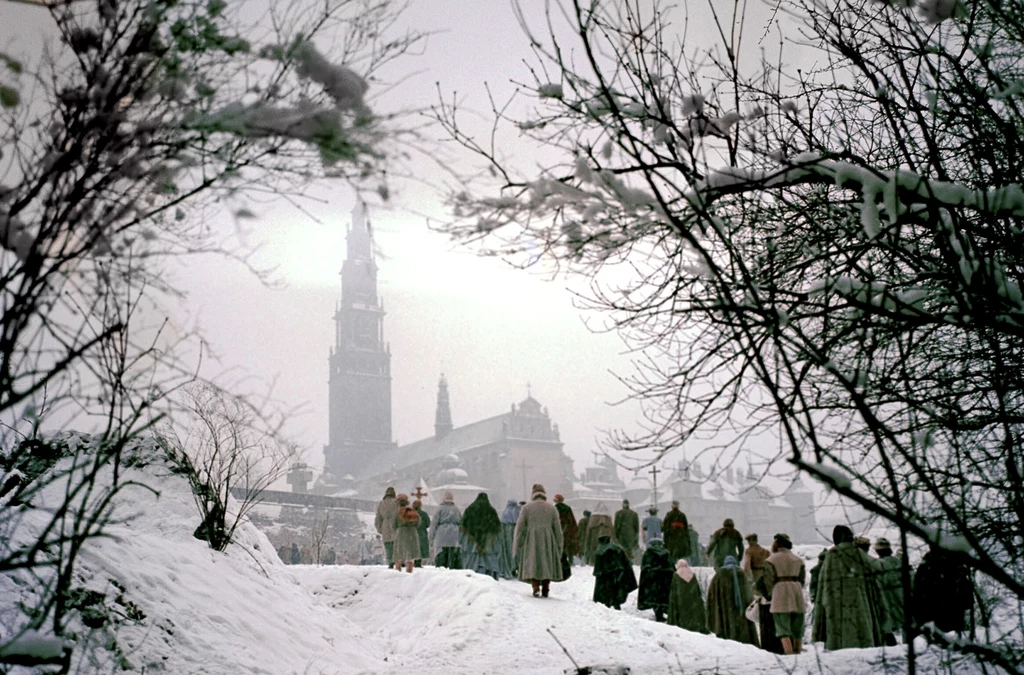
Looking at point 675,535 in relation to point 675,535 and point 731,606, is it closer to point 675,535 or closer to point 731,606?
point 675,535

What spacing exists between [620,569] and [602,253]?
27.7 feet

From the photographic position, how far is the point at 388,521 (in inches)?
545

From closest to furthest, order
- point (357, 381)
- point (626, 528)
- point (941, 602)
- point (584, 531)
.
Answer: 1. point (941, 602)
2. point (584, 531)
3. point (626, 528)
4. point (357, 381)

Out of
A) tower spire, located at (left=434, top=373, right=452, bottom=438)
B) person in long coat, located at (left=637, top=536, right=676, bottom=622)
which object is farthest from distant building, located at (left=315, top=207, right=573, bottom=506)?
person in long coat, located at (left=637, top=536, right=676, bottom=622)

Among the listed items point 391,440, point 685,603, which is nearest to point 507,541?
point 685,603

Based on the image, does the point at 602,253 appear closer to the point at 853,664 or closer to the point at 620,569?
the point at 853,664

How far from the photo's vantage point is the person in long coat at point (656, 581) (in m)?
12.2

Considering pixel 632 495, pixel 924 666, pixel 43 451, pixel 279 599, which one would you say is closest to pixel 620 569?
pixel 279 599

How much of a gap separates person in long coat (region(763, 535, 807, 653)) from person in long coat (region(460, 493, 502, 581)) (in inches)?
229

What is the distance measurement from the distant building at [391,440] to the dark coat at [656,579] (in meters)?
53.2

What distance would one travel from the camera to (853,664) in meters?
5.66

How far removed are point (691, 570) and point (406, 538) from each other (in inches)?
195

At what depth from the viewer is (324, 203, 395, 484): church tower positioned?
8956 cm

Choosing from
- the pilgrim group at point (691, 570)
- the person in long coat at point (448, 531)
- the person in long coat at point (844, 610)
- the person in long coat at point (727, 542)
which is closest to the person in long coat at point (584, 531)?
the pilgrim group at point (691, 570)
